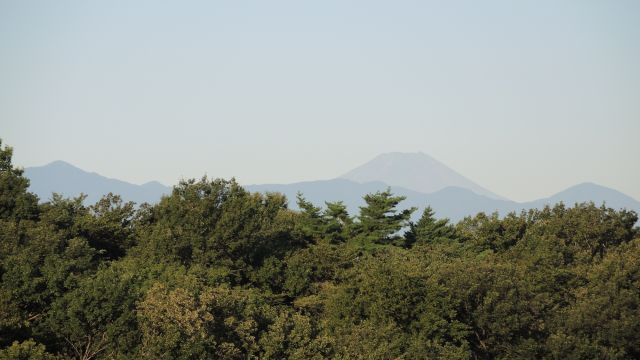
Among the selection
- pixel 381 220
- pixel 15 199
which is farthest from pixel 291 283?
pixel 381 220

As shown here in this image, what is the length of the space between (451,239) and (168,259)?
2913cm

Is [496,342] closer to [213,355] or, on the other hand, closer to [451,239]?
[213,355]

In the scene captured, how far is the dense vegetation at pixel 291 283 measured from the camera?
3897 cm

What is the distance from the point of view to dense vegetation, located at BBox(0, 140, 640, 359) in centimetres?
3897

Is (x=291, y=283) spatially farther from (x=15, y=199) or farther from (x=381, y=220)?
(x=381, y=220)

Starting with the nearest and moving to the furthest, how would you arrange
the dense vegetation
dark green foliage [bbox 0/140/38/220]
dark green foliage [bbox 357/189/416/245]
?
1. the dense vegetation
2. dark green foliage [bbox 0/140/38/220]
3. dark green foliage [bbox 357/189/416/245]

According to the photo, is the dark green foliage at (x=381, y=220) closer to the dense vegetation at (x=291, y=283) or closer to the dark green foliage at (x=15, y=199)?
the dense vegetation at (x=291, y=283)

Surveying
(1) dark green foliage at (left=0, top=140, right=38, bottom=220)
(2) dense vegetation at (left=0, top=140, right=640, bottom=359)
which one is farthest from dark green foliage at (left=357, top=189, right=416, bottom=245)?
(1) dark green foliage at (left=0, top=140, right=38, bottom=220)

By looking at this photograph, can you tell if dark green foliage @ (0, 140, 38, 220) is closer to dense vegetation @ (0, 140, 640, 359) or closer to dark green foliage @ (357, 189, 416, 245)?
dense vegetation @ (0, 140, 640, 359)

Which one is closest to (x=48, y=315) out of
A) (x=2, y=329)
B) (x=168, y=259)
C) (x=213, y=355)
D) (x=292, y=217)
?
(x=2, y=329)

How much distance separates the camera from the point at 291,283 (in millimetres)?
59656

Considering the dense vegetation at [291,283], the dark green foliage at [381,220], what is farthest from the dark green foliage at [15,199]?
the dark green foliage at [381,220]

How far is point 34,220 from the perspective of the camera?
196ft

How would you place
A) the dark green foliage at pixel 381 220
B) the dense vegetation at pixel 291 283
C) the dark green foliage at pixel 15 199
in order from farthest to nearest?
the dark green foliage at pixel 381 220, the dark green foliage at pixel 15 199, the dense vegetation at pixel 291 283
